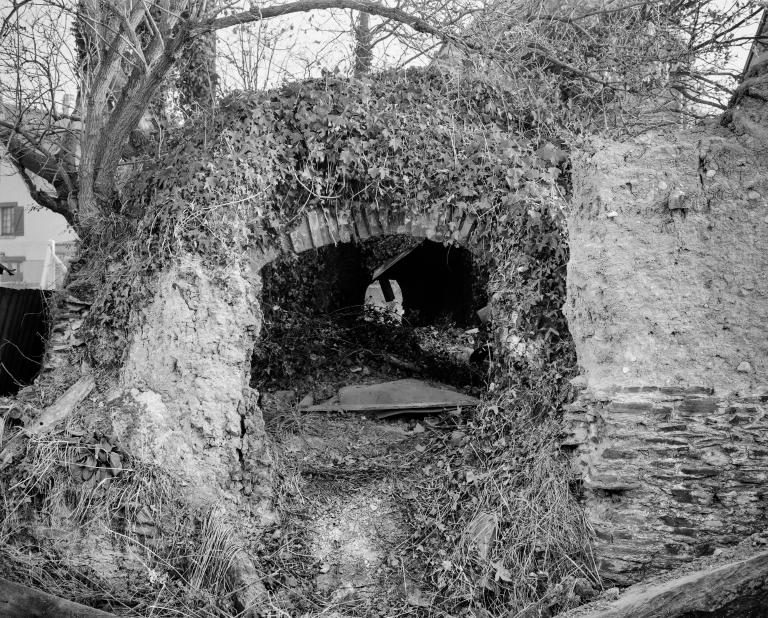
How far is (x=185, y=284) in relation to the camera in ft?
16.9

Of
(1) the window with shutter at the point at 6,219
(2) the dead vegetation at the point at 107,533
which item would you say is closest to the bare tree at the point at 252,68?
(2) the dead vegetation at the point at 107,533

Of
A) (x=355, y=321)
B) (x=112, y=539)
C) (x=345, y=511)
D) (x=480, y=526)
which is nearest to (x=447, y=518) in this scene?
(x=480, y=526)

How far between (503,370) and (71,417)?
140 inches

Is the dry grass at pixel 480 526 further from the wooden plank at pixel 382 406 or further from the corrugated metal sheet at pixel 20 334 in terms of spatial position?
the corrugated metal sheet at pixel 20 334

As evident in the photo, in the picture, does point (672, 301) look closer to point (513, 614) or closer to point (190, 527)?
point (513, 614)

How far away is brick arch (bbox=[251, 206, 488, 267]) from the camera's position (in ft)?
18.5

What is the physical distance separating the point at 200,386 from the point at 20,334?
14.4 ft

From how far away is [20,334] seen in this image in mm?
7988

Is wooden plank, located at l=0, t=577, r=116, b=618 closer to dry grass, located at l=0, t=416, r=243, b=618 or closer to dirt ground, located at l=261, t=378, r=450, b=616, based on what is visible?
dry grass, located at l=0, t=416, r=243, b=618

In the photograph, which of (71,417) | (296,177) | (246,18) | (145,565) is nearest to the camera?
(145,565)

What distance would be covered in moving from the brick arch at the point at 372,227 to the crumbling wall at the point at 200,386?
577 mm

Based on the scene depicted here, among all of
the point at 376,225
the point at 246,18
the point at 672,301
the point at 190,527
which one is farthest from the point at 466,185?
the point at 190,527

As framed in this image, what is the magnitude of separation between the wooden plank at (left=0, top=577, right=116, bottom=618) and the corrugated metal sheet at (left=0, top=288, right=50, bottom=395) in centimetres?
475

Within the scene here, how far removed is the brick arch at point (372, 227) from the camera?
564cm
